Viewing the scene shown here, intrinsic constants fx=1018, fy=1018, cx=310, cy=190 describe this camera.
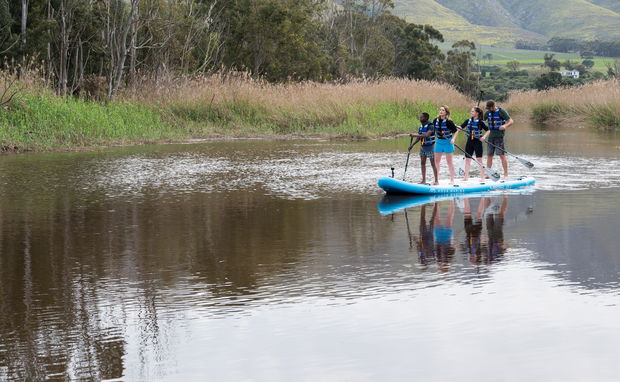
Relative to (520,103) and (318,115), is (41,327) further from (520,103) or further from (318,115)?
(520,103)

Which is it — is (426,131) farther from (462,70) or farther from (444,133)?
(462,70)

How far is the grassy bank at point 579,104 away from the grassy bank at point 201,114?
852cm

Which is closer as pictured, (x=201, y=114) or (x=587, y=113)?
(x=201, y=114)

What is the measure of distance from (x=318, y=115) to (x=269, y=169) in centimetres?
1469

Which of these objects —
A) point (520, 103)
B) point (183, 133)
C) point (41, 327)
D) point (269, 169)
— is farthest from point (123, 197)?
point (520, 103)

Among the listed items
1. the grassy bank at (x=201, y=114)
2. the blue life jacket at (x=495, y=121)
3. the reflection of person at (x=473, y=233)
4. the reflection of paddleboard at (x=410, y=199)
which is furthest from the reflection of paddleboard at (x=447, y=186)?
the grassy bank at (x=201, y=114)

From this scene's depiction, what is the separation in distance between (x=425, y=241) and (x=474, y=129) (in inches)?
304

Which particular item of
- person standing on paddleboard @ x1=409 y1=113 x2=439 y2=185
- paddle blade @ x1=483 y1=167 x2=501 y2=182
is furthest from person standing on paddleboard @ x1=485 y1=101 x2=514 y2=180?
person standing on paddleboard @ x1=409 y1=113 x2=439 y2=185

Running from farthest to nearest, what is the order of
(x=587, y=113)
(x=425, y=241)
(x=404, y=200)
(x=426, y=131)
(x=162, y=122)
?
(x=587, y=113)
(x=162, y=122)
(x=426, y=131)
(x=404, y=200)
(x=425, y=241)

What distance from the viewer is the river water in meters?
6.87

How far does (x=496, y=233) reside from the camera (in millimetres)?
12703

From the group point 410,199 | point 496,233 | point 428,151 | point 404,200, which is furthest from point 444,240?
point 428,151

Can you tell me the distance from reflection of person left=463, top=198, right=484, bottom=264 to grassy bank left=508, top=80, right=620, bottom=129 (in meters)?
29.3

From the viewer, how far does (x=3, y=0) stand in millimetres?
35250
